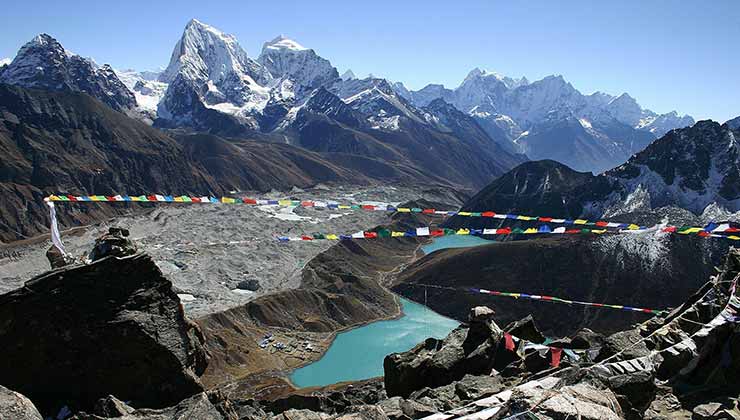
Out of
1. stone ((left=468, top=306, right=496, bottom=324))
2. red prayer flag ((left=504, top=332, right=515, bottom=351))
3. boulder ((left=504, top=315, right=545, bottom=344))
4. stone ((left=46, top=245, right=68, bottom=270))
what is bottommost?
boulder ((left=504, top=315, right=545, bottom=344))

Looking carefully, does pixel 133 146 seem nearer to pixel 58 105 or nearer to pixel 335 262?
pixel 58 105

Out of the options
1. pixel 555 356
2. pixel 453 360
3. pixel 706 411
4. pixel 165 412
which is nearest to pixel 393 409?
pixel 453 360

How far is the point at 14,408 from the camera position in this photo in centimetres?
1201

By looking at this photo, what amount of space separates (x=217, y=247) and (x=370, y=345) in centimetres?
4278

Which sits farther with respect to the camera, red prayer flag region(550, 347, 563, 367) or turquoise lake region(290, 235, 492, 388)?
turquoise lake region(290, 235, 492, 388)

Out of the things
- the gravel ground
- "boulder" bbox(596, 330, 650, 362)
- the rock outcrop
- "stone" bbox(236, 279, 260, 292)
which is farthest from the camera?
"stone" bbox(236, 279, 260, 292)

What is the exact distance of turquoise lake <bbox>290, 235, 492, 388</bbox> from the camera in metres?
50.3

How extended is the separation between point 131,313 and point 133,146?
460 ft

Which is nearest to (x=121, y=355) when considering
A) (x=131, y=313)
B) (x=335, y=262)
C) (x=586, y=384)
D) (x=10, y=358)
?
(x=131, y=313)

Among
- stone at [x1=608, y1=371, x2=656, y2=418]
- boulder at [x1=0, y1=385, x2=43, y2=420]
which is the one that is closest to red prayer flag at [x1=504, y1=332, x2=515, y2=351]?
stone at [x1=608, y1=371, x2=656, y2=418]

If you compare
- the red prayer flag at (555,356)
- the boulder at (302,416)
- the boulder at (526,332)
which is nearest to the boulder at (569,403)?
the boulder at (302,416)

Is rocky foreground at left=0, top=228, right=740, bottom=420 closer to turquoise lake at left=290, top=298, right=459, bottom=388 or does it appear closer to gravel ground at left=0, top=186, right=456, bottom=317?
gravel ground at left=0, top=186, right=456, bottom=317

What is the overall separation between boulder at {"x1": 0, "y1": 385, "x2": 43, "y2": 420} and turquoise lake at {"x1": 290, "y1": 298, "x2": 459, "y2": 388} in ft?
120

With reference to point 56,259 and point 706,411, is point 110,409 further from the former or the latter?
point 706,411
